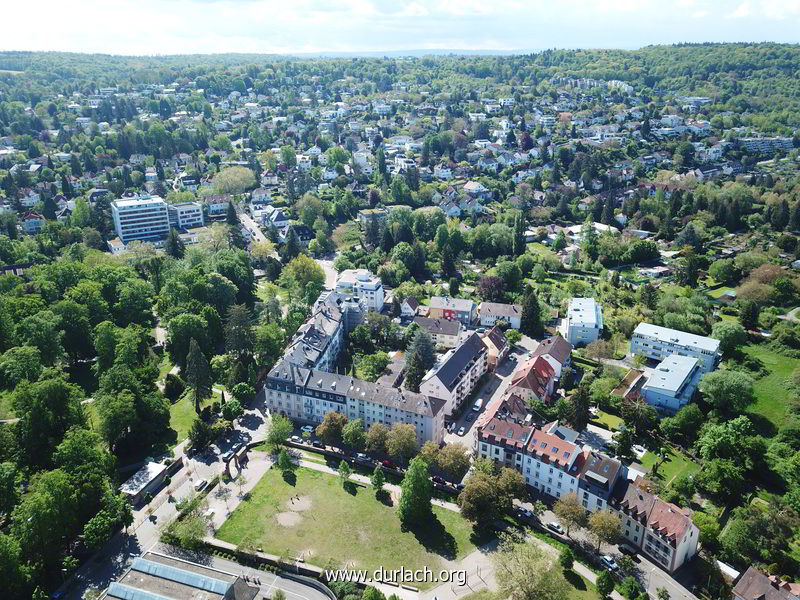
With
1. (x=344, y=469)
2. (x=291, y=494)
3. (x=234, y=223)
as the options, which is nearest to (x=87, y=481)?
(x=291, y=494)

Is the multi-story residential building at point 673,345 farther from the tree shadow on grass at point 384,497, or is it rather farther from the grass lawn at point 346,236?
the grass lawn at point 346,236

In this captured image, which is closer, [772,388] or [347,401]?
[347,401]

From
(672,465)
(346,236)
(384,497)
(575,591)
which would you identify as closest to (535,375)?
(672,465)

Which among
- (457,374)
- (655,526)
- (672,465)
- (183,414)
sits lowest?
(183,414)

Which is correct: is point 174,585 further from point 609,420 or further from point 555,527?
point 609,420

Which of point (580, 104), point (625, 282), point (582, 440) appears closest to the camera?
point (582, 440)

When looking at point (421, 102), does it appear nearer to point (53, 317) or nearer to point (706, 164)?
point (706, 164)

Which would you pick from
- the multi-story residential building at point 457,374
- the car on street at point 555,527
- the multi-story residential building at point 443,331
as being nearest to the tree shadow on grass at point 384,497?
the multi-story residential building at point 457,374
